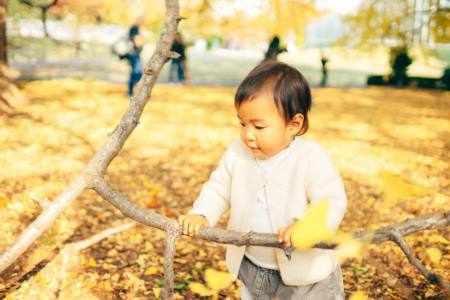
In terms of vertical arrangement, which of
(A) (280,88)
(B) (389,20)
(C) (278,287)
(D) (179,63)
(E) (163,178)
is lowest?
(E) (163,178)

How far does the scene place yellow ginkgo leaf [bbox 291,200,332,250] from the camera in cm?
165

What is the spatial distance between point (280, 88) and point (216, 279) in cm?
164

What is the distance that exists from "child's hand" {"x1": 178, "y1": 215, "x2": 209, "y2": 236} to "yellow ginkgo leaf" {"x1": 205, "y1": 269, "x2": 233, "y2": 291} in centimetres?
95

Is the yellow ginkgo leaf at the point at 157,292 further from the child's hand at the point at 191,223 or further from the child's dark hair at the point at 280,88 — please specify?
the child's dark hair at the point at 280,88

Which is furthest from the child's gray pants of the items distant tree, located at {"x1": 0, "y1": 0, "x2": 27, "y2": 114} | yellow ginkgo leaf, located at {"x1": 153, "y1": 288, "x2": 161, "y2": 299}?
distant tree, located at {"x1": 0, "y1": 0, "x2": 27, "y2": 114}

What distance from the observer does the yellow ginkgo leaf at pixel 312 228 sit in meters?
1.65

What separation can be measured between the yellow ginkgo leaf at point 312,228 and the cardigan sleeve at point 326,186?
32mm

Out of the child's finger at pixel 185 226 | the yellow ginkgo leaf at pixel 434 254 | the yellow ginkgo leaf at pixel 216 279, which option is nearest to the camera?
the child's finger at pixel 185 226

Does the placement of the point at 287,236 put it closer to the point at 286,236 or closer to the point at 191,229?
the point at 286,236

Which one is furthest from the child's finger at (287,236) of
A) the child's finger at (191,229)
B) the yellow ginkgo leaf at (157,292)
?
the yellow ginkgo leaf at (157,292)

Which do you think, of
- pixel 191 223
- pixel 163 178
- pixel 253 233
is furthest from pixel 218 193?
pixel 163 178

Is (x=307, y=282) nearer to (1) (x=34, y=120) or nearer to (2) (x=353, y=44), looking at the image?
(1) (x=34, y=120)

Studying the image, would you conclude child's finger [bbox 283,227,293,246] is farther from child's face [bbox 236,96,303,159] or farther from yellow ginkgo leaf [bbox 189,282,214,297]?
yellow ginkgo leaf [bbox 189,282,214,297]

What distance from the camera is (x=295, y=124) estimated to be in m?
2.03
